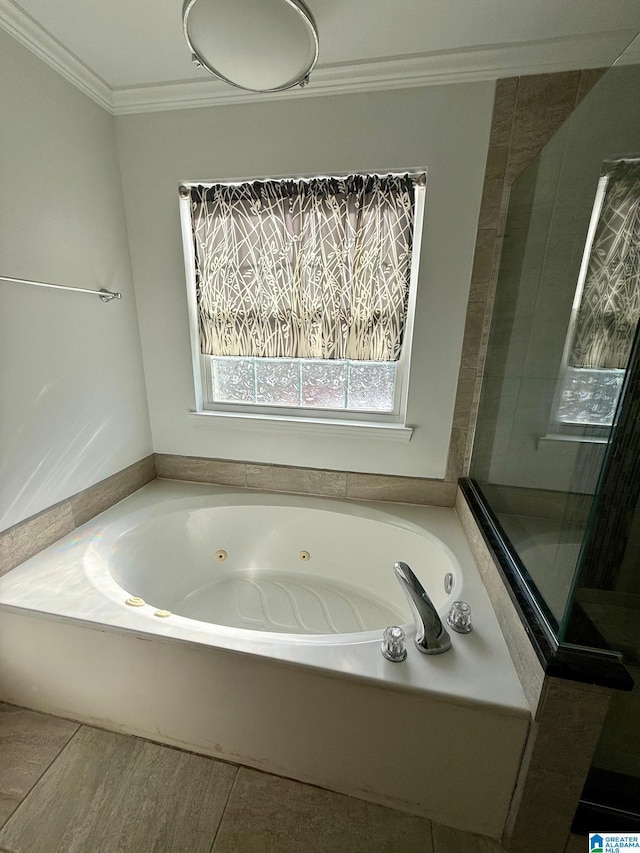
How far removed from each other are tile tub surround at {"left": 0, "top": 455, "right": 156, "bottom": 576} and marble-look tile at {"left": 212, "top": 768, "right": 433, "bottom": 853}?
1103 mm

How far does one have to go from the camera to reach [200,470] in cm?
209

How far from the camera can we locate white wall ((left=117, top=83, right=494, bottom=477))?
1.47 meters

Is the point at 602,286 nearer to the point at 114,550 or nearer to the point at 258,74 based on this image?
the point at 258,74

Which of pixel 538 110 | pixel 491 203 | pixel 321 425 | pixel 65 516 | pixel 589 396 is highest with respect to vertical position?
pixel 538 110

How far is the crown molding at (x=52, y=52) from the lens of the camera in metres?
1.17

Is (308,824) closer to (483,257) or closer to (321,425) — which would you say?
(321,425)

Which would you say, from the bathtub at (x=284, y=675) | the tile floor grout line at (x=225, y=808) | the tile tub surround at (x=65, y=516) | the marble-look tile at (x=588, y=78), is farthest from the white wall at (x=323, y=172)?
the tile floor grout line at (x=225, y=808)

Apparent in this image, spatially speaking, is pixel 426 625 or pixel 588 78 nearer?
pixel 426 625

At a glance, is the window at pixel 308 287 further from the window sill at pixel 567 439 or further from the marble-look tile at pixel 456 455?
the window sill at pixel 567 439

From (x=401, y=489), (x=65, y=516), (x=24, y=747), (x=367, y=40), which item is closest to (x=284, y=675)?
(x=24, y=747)

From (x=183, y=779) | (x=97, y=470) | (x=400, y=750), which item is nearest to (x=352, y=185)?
(x=97, y=470)

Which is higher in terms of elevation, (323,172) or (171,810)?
(323,172)

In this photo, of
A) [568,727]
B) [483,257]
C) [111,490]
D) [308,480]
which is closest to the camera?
[568,727]

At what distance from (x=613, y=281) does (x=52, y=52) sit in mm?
1965
